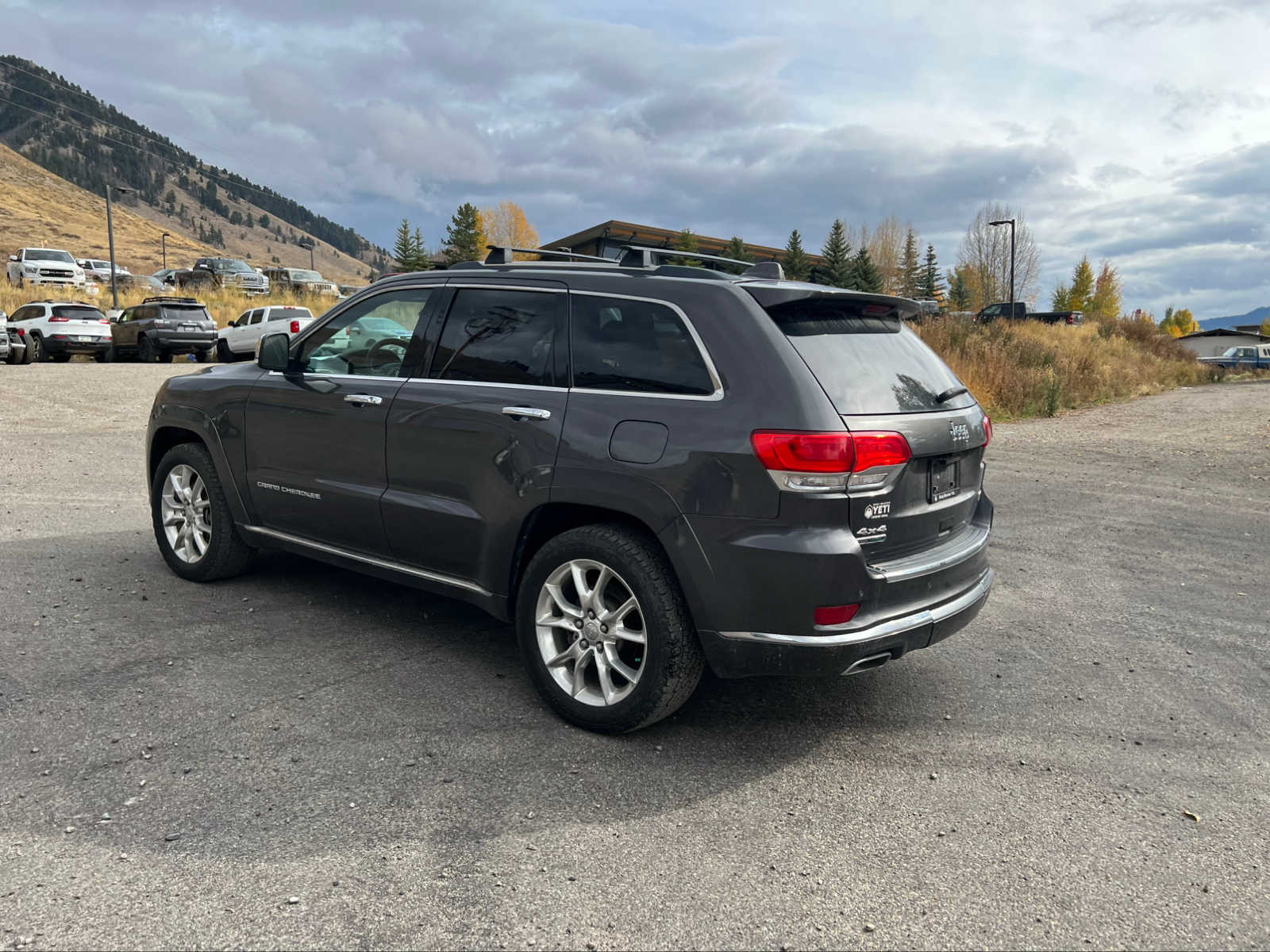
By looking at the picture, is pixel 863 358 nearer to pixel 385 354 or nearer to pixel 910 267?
pixel 385 354

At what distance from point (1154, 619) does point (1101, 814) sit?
2672mm

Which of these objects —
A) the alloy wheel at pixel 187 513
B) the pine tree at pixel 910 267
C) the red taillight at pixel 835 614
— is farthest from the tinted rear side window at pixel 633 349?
the pine tree at pixel 910 267

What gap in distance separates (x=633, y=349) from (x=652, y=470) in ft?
1.81

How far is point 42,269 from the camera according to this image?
42.4 meters

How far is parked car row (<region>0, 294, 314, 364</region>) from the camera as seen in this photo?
25.9m

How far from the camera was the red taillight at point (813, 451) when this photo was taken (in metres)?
3.21

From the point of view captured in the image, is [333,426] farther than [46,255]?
No

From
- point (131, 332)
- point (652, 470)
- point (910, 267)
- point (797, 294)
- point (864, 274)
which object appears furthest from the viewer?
point (910, 267)

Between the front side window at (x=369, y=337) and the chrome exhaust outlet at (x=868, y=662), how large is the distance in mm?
2494

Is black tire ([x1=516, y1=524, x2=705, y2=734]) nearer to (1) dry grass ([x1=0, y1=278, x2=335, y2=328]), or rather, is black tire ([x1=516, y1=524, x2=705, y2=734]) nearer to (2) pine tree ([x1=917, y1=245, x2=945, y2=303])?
(1) dry grass ([x1=0, y1=278, x2=335, y2=328])

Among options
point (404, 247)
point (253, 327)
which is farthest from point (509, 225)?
point (253, 327)

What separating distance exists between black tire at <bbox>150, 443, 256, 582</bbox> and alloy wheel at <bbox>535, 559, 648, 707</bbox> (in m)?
2.51

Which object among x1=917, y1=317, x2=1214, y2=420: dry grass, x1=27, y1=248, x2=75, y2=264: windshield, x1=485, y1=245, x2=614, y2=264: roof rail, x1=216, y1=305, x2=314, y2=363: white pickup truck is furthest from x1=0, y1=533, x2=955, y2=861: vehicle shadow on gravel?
x1=27, y1=248, x2=75, y2=264: windshield

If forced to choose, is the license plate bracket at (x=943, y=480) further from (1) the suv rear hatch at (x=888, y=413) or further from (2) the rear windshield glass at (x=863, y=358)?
(2) the rear windshield glass at (x=863, y=358)
